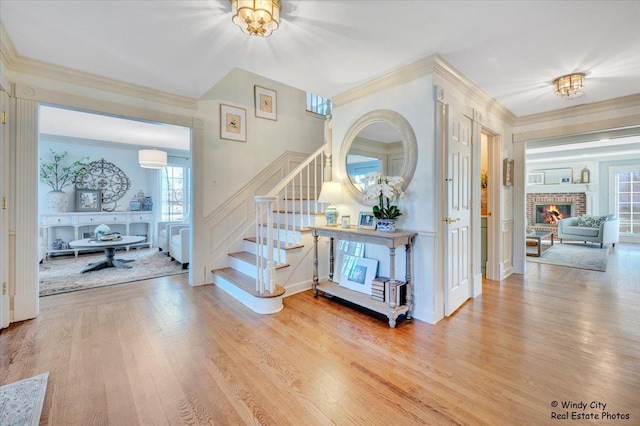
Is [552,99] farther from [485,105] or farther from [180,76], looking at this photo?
[180,76]

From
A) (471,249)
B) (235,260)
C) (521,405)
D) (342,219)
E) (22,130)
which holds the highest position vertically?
(22,130)

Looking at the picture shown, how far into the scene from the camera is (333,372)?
1832 millimetres

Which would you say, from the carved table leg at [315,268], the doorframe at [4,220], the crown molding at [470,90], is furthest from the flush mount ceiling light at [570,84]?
the doorframe at [4,220]

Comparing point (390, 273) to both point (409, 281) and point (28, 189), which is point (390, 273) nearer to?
point (409, 281)

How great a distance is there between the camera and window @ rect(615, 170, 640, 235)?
7.37m

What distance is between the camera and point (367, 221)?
3.00 metres

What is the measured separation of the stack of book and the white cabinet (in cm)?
548

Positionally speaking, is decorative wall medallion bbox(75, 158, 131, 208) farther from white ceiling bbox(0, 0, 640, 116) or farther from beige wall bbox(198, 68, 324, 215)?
white ceiling bbox(0, 0, 640, 116)

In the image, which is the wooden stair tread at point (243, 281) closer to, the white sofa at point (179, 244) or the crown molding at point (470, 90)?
the white sofa at point (179, 244)

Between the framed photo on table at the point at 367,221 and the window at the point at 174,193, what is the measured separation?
5591 mm

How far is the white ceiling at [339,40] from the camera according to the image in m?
1.91

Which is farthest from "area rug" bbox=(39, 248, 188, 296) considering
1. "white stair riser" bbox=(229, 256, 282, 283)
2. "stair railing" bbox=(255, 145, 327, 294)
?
"stair railing" bbox=(255, 145, 327, 294)

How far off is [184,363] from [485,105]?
4257mm

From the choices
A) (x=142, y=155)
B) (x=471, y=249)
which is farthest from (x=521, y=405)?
(x=142, y=155)
